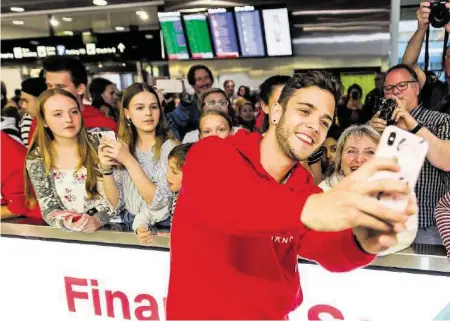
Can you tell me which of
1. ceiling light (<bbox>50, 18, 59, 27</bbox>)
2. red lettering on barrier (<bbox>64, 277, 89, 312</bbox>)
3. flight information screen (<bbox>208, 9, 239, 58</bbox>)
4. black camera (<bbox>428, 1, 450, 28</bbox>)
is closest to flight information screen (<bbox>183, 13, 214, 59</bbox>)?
flight information screen (<bbox>208, 9, 239, 58</bbox>)

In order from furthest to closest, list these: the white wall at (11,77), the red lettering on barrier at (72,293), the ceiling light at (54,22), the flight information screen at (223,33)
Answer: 1. the white wall at (11,77)
2. the ceiling light at (54,22)
3. the flight information screen at (223,33)
4. the red lettering on barrier at (72,293)

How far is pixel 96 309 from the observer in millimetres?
1980

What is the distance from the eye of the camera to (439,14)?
2293 millimetres

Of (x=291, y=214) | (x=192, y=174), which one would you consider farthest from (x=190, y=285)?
(x=291, y=214)

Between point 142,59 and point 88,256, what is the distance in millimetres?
4618

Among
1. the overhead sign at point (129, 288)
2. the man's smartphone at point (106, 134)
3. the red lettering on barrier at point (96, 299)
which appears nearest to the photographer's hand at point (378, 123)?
the overhead sign at point (129, 288)

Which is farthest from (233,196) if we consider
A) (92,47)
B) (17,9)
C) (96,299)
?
(17,9)

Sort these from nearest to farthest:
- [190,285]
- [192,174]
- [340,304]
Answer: [192,174]
[190,285]
[340,304]

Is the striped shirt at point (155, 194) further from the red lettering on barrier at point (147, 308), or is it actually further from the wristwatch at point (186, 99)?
the wristwatch at point (186, 99)

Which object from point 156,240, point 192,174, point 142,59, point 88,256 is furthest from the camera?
point 142,59

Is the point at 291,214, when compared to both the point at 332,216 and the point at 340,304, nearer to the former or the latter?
the point at 332,216

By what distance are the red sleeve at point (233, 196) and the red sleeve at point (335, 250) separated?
18cm

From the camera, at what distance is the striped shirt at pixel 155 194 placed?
189 centimetres

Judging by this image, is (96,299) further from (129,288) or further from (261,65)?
(261,65)
